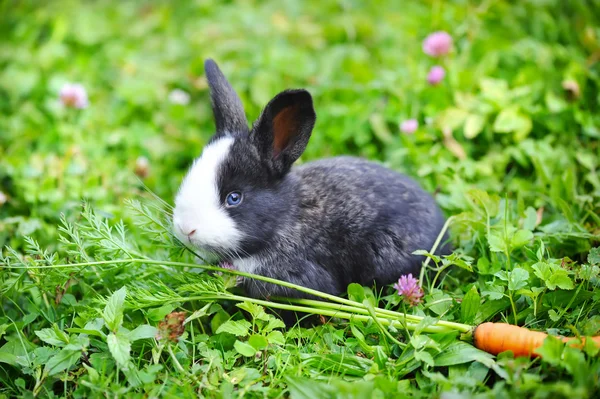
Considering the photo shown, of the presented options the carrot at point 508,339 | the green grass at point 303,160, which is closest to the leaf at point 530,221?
the green grass at point 303,160

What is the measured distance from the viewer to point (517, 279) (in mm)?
3018

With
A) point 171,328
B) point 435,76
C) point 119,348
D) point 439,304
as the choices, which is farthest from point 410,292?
point 435,76

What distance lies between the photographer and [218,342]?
307cm

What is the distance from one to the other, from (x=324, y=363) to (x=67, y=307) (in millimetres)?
1557

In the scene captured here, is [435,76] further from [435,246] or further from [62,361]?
[62,361]

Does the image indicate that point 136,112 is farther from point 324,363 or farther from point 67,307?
point 324,363

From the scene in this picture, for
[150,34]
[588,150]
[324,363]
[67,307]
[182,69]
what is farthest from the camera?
[150,34]

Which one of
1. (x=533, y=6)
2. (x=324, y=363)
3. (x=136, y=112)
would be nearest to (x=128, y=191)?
(x=136, y=112)

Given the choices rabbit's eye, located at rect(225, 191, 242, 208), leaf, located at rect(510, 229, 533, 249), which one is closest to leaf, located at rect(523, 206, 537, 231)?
leaf, located at rect(510, 229, 533, 249)

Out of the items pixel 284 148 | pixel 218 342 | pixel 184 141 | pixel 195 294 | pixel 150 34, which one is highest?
pixel 150 34

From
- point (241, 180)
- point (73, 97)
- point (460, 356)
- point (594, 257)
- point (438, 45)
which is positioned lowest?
point (460, 356)

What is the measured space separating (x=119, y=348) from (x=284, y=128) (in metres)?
1.47

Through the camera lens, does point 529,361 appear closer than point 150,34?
Yes

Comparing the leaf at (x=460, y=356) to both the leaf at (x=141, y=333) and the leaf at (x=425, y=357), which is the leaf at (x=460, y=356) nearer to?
the leaf at (x=425, y=357)
